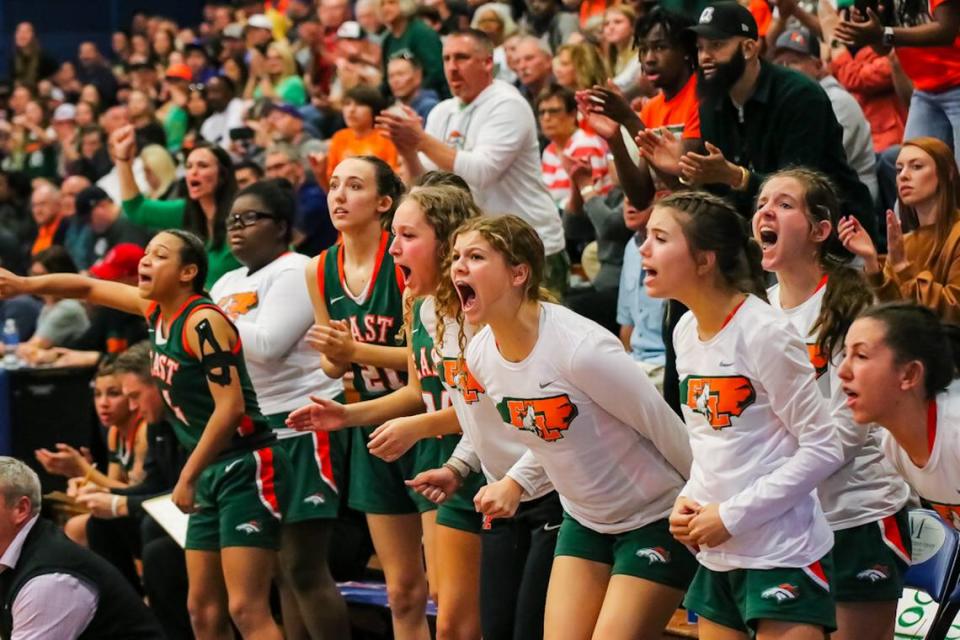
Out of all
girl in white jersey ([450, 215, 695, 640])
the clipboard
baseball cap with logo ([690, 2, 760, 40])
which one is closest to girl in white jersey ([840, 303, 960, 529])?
girl in white jersey ([450, 215, 695, 640])

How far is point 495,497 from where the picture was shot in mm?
4340

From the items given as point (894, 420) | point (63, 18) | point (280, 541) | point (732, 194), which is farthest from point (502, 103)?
point (63, 18)

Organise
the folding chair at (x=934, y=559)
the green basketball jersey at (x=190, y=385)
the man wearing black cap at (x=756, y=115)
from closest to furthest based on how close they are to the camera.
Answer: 1. the folding chair at (x=934, y=559)
2. the man wearing black cap at (x=756, y=115)
3. the green basketball jersey at (x=190, y=385)

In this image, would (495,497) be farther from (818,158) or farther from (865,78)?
(865,78)

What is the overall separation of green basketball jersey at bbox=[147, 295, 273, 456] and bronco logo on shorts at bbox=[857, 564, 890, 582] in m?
2.47

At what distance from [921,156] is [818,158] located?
1.32 ft

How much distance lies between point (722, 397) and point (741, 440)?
0.40 ft

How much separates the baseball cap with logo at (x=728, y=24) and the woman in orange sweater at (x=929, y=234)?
72cm

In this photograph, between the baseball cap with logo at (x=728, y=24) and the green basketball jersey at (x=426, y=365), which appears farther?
the baseball cap with logo at (x=728, y=24)

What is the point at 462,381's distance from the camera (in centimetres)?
464

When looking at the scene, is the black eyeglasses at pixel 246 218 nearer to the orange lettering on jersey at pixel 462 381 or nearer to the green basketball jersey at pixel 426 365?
the green basketball jersey at pixel 426 365

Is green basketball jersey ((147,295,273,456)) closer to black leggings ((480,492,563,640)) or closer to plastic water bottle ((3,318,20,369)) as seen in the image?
black leggings ((480,492,563,640))

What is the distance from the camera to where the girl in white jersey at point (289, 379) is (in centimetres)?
582

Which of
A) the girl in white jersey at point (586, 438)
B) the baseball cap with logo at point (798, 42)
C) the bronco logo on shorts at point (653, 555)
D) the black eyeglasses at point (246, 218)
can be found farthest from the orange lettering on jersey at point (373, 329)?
the baseball cap with logo at point (798, 42)
